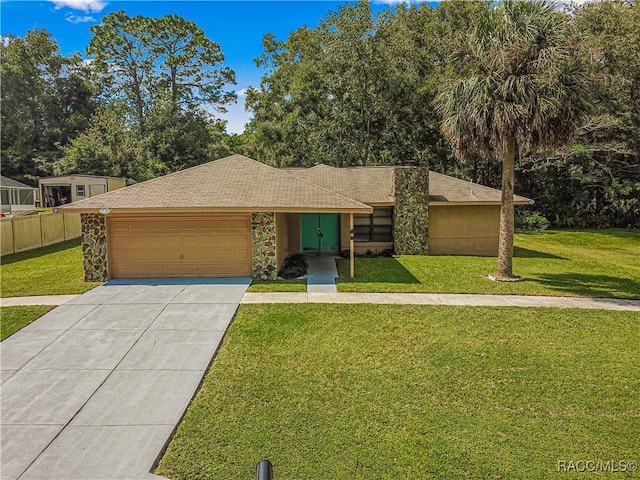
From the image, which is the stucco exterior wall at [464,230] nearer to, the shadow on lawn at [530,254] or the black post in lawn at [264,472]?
the shadow on lawn at [530,254]

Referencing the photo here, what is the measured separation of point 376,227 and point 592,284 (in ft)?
26.8

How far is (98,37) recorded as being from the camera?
115 ft

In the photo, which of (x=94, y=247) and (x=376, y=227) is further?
(x=376, y=227)

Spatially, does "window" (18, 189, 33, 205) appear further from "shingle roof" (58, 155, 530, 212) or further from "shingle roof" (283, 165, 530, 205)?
"shingle roof" (283, 165, 530, 205)

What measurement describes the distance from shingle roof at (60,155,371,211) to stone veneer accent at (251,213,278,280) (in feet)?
2.00

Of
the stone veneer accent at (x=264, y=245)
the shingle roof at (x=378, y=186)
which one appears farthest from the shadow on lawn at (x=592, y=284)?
the stone veneer accent at (x=264, y=245)

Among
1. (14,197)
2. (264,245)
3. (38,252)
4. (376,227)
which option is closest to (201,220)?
(264,245)

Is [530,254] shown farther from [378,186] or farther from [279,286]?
[279,286]

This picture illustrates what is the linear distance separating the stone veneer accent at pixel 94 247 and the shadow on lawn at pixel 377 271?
24.5 ft

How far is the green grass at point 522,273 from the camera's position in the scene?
12.0m

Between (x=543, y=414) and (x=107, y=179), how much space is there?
29.7 meters

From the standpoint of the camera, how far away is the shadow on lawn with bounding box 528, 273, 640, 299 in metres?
11.8

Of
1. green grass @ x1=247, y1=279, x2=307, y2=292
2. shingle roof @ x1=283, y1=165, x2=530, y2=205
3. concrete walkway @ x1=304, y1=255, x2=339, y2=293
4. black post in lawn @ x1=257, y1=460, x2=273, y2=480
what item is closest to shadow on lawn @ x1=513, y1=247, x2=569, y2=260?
shingle roof @ x1=283, y1=165, x2=530, y2=205

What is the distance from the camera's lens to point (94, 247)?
42.0 ft
